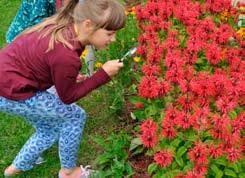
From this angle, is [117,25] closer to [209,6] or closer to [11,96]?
[11,96]

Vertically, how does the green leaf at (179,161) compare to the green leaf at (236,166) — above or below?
below

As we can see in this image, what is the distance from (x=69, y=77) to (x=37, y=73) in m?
0.23

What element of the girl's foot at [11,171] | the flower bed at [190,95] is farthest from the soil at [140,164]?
the girl's foot at [11,171]

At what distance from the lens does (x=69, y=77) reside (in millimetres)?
2678

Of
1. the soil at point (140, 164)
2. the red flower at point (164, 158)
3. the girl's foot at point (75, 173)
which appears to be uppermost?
the red flower at point (164, 158)

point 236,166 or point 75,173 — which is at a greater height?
point 236,166

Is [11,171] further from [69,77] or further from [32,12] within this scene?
[32,12]

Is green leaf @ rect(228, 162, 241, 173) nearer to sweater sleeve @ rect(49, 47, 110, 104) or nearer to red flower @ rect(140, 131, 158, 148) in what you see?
red flower @ rect(140, 131, 158, 148)

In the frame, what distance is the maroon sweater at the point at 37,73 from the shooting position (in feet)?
8.84

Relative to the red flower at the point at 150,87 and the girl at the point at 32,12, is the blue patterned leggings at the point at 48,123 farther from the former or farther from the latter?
the girl at the point at 32,12

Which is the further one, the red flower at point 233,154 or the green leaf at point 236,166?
the green leaf at point 236,166

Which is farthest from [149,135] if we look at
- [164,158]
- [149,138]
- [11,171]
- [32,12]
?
[32,12]

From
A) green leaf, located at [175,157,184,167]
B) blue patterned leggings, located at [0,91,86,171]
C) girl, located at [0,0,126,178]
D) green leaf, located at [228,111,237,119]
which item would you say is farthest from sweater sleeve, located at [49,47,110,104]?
green leaf, located at [228,111,237,119]

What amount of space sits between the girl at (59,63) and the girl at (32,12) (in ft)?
1.85
